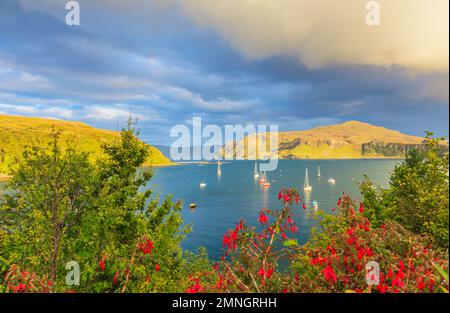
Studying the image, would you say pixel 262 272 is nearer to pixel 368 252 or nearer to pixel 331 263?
pixel 331 263

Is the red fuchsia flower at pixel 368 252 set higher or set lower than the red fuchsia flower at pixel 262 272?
higher

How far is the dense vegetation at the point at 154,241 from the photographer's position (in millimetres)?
5977

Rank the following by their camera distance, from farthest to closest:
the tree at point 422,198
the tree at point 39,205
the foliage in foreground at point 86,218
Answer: the tree at point 422,198 < the tree at point 39,205 < the foliage in foreground at point 86,218

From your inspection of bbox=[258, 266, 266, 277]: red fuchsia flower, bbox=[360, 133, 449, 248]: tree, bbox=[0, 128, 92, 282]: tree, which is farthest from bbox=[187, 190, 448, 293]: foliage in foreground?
bbox=[0, 128, 92, 282]: tree

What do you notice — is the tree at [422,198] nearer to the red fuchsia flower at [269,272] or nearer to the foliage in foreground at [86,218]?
the red fuchsia flower at [269,272]

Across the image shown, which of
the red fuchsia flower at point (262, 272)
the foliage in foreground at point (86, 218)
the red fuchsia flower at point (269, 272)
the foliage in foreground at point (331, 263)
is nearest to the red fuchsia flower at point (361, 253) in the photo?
the foliage in foreground at point (331, 263)

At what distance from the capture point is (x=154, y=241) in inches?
651

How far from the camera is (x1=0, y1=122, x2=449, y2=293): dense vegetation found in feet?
19.6

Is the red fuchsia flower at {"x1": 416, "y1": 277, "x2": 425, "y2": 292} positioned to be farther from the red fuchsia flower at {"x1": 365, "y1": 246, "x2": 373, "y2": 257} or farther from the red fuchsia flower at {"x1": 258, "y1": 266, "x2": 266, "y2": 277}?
the red fuchsia flower at {"x1": 258, "y1": 266, "x2": 266, "y2": 277}

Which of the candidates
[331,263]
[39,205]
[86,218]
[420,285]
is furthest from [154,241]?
[420,285]

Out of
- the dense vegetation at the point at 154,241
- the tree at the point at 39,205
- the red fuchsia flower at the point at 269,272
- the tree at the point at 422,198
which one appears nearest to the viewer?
the dense vegetation at the point at 154,241

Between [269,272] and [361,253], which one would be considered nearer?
[361,253]

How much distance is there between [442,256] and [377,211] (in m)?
24.0
